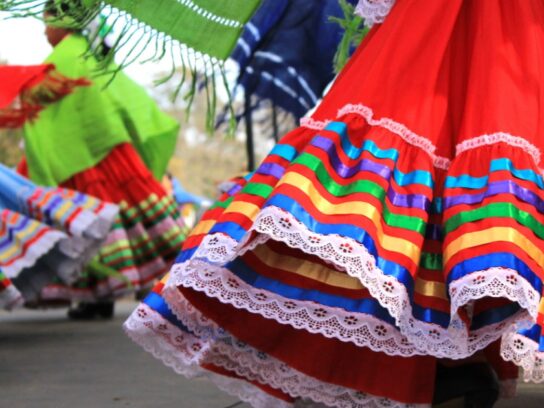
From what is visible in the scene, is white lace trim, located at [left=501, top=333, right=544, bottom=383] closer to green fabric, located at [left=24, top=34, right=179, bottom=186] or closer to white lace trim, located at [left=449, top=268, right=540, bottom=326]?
white lace trim, located at [left=449, top=268, right=540, bottom=326]

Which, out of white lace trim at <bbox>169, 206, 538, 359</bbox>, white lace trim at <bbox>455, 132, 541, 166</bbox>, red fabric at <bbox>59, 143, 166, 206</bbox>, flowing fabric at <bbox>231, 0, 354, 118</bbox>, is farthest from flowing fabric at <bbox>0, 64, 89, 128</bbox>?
white lace trim at <bbox>455, 132, 541, 166</bbox>

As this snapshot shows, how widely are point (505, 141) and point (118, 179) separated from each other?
4026 millimetres

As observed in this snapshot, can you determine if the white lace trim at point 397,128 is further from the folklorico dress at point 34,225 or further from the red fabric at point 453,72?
the folklorico dress at point 34,225

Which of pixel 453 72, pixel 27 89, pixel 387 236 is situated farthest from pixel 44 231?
pixel 387 236

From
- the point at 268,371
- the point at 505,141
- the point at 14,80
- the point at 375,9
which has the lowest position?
the point at 268,371

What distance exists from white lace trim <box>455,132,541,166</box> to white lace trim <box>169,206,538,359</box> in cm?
41

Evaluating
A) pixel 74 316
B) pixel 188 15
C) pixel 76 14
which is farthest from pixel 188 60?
pixel 74 316

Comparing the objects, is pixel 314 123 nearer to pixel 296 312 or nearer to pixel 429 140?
→ pixel 429 140

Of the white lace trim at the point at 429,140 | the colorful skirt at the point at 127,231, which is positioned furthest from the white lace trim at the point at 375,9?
the colorful skirt at the point at 127,231

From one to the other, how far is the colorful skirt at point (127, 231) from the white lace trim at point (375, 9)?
350 centimetres

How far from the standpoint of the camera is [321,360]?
2.72m

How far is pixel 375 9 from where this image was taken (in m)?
2.95

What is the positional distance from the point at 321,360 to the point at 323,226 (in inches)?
16.9

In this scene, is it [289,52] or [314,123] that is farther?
[289,52]
